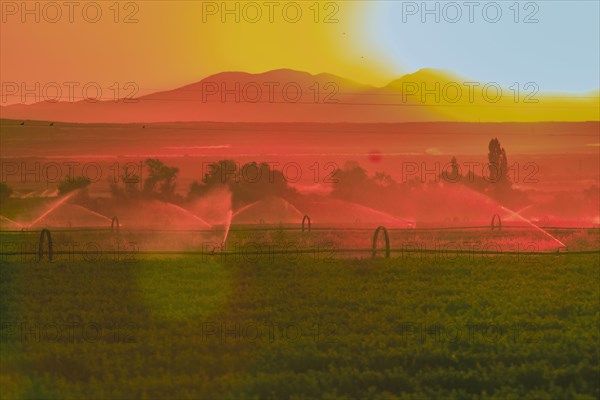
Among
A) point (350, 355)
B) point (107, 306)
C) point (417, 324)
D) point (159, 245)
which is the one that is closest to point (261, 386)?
point (350, 355)

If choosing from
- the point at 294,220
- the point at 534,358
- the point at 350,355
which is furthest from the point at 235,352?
the point at 294,220

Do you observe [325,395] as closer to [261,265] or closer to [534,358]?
[534,358]

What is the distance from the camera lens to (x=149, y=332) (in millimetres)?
16156

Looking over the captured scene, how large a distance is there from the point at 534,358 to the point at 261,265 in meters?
13.4

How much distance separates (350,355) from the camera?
14094 millimetres

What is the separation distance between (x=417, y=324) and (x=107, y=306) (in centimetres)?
682

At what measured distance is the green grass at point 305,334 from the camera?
12.7 m

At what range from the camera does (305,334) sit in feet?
52.0

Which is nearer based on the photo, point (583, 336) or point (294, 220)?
point (583, 336)

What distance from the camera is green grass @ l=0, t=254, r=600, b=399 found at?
1271cm

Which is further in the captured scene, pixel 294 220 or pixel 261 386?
pixel 294 220

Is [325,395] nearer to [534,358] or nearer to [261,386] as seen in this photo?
[261,386]

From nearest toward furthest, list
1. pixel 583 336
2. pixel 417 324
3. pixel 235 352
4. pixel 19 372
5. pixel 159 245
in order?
pixel 19 372, pixel 235 352, pixel 583 336, pixel 417 324, pixel 159 245

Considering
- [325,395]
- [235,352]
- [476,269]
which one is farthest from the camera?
[476,269]
